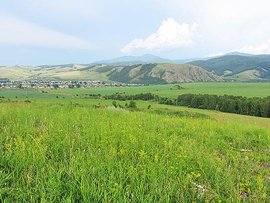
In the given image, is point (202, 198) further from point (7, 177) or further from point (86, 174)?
point (7, 177)

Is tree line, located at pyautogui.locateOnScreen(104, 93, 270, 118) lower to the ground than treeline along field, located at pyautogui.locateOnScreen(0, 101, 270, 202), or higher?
lower

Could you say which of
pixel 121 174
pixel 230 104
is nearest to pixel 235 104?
pixel 230 104

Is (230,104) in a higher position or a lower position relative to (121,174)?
lower

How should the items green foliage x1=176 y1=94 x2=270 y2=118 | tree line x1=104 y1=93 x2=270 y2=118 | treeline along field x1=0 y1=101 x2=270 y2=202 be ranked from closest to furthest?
treeline along field x1=0 y1=101 x2=270 y2=202 → green foliage x1=176 y1=94 x2=270 y2=118 → tree line x1=104 y1=93 x2=270 y2=118

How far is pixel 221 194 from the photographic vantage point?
5.41 metres

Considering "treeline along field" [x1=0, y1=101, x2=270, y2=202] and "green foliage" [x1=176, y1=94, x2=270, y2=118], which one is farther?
"green foliage" [x1=176, y1=94, x2=270, y2=118]

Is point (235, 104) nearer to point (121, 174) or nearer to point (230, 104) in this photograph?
point (230, 104)

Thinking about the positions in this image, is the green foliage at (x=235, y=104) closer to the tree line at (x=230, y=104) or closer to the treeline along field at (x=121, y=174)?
the tree line at (x=230, y=104)

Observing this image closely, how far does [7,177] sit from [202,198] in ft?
10.6

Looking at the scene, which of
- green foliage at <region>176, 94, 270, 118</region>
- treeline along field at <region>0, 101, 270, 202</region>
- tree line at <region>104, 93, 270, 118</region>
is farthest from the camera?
tree line at <region>104, 93, 270, 118</region>

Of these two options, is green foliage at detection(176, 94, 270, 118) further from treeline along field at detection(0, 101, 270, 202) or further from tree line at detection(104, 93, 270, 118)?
treeline along field at detection(0, 101, 270, 202)

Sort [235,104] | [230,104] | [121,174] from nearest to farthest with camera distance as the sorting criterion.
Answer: [121,174]
[235,104]
[230,104]

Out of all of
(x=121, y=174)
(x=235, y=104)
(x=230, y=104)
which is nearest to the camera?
(x=121, y=174)

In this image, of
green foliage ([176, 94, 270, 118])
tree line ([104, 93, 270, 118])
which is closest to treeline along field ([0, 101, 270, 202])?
green foliage ([176, 94, 270, 118])
